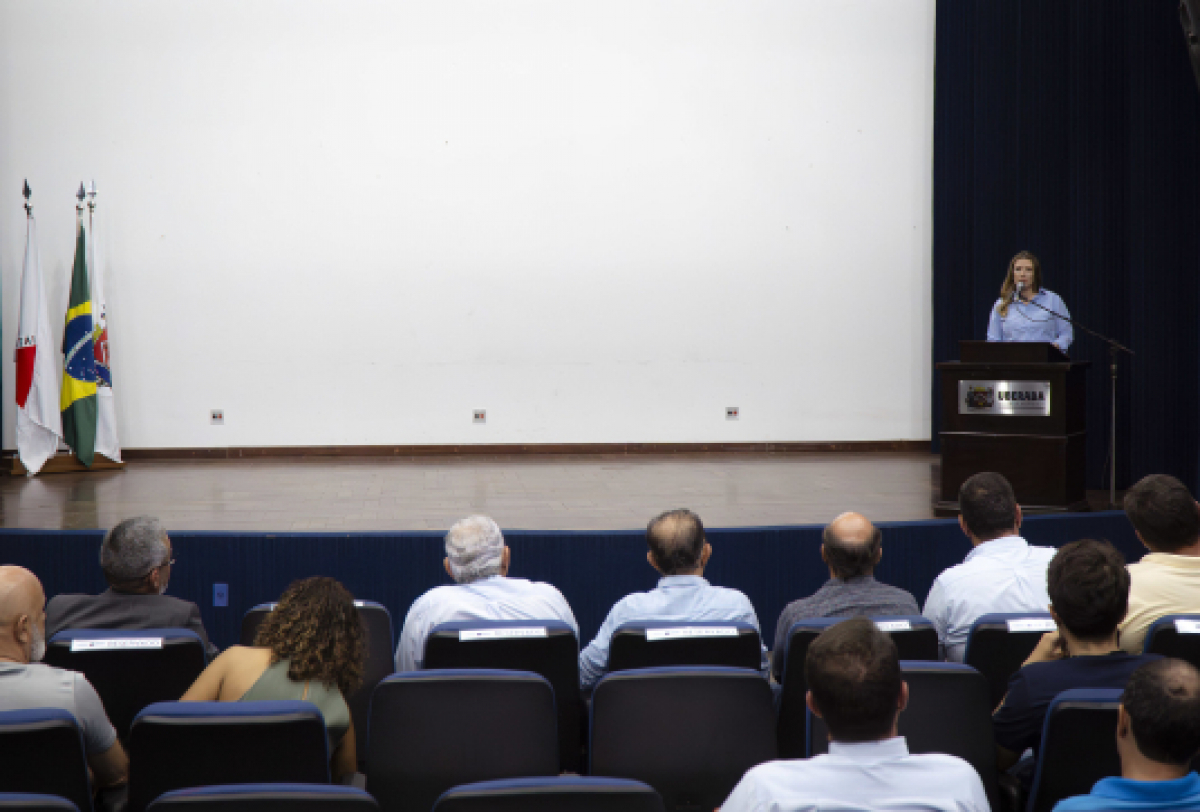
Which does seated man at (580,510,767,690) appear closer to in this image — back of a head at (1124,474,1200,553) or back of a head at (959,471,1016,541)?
back of a head at (959,471,1016,541)

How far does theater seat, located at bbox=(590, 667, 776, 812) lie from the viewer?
1922 millimetres

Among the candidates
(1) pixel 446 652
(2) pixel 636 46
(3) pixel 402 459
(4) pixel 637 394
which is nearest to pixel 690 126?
(2) pixel 636 46

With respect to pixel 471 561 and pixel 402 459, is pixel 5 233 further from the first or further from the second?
pixel 471 561

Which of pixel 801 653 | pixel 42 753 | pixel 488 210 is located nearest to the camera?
pixel 42 753

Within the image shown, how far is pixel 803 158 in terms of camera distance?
8688 millimetres

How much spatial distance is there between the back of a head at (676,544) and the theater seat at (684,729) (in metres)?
0.84

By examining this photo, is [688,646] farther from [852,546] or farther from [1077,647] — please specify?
[1077,647]

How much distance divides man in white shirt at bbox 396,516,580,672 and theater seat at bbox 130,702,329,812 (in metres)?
0.90

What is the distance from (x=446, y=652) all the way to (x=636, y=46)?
23.5ft

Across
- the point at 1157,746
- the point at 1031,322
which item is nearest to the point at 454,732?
the point at 1157,746

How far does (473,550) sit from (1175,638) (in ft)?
5.40

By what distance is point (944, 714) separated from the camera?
75.0 inches

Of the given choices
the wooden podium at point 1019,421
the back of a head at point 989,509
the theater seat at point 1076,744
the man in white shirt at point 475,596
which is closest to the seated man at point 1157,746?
the theater seat at point 1076,744

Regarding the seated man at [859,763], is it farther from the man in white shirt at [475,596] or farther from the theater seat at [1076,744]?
the man in white shirt at [475,596]
